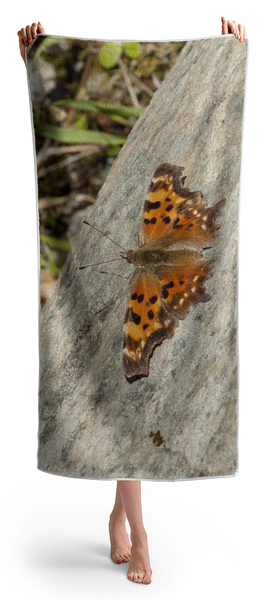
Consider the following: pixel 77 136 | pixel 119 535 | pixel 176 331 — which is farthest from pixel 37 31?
pixel 119 535

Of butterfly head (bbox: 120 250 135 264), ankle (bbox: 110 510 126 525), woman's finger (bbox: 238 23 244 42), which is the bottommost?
ankle (bbox: 110 510 126 525)

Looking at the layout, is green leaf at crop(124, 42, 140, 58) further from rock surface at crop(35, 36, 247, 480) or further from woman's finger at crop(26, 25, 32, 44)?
woman's finger at crop(26, 25, 32, 44)

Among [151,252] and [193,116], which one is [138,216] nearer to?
[151,252]

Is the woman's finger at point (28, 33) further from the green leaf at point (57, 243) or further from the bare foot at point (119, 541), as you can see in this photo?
the bare foot at point (119, 541)

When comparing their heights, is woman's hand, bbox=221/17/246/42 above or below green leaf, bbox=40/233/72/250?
above

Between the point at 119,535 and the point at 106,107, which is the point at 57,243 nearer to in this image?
the point at 106,107

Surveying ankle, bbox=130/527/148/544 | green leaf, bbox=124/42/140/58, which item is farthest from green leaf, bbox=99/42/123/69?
ankle, bbox=130/527/148/544

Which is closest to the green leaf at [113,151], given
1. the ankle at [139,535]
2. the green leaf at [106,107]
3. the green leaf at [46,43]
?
the green leaf at [106,107]
